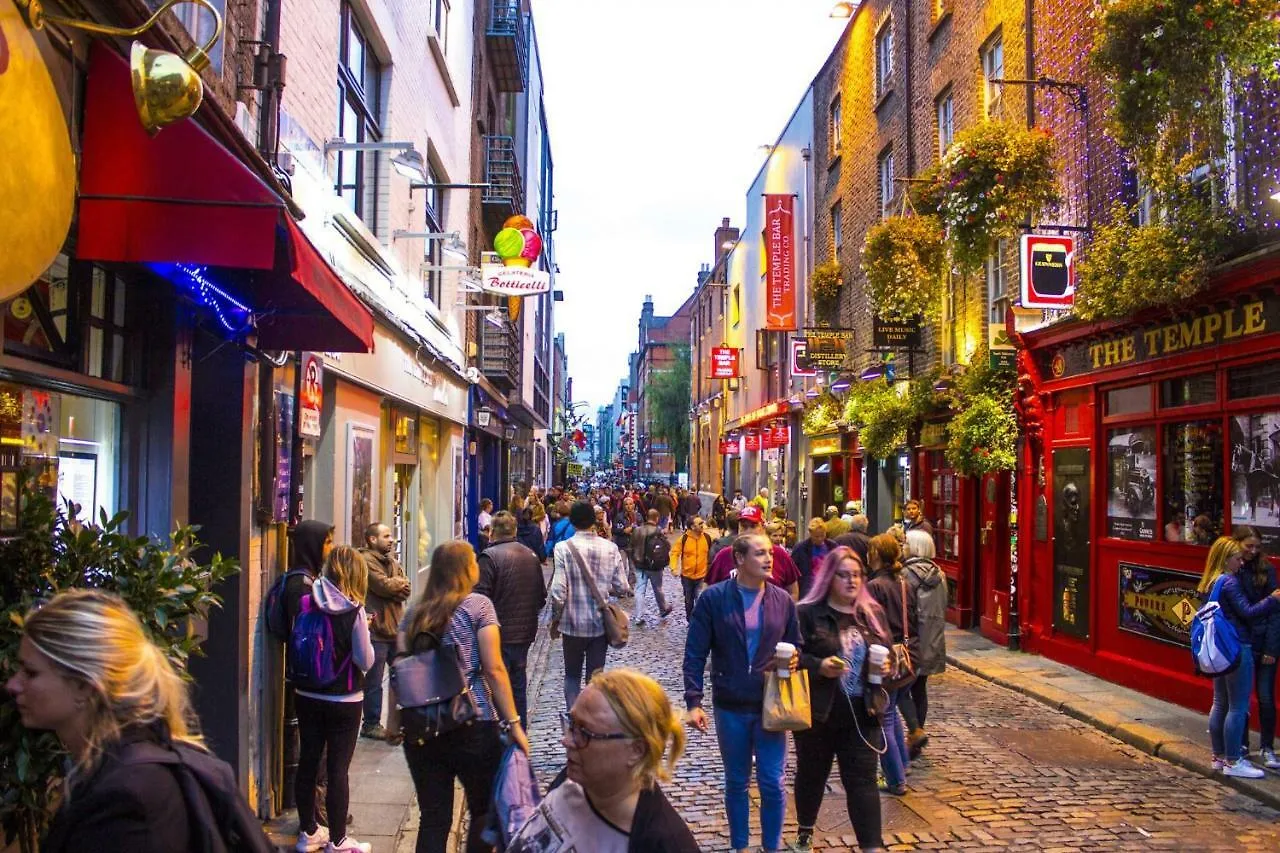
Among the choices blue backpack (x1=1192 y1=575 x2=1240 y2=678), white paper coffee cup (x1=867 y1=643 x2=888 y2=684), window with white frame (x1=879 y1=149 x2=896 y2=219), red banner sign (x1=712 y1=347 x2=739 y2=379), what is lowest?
blue backpack (x1=1192 y1=575 x2=1240 y2=678)

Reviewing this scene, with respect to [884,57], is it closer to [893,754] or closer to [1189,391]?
[1189,391]

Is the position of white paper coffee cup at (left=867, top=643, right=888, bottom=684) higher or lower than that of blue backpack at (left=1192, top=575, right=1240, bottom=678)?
higher

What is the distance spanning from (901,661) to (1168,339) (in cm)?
620

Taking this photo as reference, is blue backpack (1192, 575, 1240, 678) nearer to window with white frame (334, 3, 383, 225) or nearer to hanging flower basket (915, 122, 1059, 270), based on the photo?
hanging flower basket (915, 122, 1059, 270)

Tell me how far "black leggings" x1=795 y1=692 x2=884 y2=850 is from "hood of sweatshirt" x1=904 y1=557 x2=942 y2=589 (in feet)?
8.53

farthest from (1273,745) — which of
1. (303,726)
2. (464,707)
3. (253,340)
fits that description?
(253,340)

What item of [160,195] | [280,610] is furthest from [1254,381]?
[160,195]

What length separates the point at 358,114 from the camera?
414 inches

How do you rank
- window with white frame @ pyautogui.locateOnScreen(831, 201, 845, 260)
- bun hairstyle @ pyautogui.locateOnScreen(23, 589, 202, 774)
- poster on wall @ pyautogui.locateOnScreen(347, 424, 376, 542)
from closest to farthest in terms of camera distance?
1. bun hairstyle @ pyautogui.locateOnScreen(23, 589, 202, 774)
2. poster on wall @ pyautogui.locateOnScreen(347, 424, 376, 542)
3. window with white frame @ pyautogui.locateOnScreen(831, 201, 845, 260)

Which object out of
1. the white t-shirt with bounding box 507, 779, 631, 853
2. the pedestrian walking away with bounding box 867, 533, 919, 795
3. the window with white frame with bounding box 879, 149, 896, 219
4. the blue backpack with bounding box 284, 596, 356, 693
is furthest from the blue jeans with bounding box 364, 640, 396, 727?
the window with white frame with bounding box 879, 149, 896, 219

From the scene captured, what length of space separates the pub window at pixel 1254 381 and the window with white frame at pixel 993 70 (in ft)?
22.0

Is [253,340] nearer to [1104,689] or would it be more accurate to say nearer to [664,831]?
[664,831]

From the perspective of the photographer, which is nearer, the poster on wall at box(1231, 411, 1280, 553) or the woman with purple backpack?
the woman with purple backpack

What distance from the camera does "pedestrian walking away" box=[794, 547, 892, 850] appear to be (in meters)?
5.18
